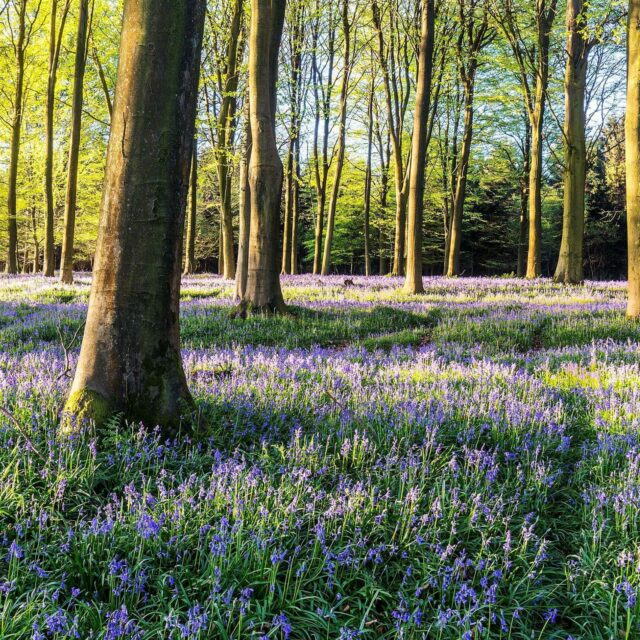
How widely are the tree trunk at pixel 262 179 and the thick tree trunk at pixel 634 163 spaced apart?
21.8 ft

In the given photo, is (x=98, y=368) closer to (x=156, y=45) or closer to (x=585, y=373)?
(x=156, y=45)

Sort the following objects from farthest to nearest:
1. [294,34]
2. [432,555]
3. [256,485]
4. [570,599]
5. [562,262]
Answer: [294,34], [562,262], [256,485], [432,555], [570,599]

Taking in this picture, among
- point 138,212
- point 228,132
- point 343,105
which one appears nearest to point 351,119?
point 343,105

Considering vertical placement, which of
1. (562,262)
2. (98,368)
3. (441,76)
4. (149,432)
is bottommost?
(149,432)

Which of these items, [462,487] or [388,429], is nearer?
[462,487]

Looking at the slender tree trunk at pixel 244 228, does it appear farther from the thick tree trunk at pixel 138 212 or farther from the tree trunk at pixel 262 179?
the thick tree trunk at pixel 138 212

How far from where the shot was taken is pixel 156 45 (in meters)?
3.25

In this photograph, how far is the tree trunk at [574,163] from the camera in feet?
54.2

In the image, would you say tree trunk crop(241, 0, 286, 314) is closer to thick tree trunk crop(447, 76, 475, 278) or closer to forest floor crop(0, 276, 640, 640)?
forest floor crop(0, 276, 640, 640)

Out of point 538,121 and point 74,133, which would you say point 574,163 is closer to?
point 538,121

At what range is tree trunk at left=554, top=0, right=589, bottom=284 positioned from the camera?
1652cm

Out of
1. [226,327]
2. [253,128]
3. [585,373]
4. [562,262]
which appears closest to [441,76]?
[562,262]

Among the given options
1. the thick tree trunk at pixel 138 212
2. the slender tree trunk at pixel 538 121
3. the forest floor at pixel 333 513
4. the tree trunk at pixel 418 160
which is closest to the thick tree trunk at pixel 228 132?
the tree trunk at pixel 418 160

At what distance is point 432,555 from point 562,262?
56.4 feet
